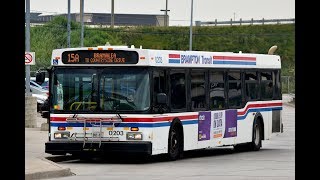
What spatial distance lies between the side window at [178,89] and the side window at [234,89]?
2529mm

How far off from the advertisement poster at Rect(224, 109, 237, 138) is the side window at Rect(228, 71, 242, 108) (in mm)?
168

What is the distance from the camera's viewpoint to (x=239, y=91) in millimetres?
23078

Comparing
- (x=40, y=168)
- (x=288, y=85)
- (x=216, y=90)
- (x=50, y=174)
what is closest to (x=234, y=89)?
(x=216, y=90)

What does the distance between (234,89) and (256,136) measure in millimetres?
2161

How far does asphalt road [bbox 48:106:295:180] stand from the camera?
15680mm

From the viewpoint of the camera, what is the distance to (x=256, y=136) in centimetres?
2444

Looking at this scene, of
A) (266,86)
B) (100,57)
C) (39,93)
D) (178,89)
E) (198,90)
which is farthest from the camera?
(39,93)

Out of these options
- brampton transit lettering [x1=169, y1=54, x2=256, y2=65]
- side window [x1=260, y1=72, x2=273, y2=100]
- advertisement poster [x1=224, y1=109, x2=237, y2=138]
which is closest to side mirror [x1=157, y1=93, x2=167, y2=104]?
brampton transit lettering [x1=169, y1=54, x2=256, y2=65]

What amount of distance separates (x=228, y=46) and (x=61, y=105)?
103 meters

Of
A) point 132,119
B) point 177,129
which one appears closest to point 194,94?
point 177,129

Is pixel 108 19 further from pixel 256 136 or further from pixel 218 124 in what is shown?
pixel 218 124

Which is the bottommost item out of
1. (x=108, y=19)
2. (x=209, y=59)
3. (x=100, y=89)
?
(x=100, y=89)

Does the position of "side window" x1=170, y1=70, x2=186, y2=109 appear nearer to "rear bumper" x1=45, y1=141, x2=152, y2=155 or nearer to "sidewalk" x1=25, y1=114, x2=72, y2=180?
"rear bumper" x1=45, y1=141, x2=152, y2=155
